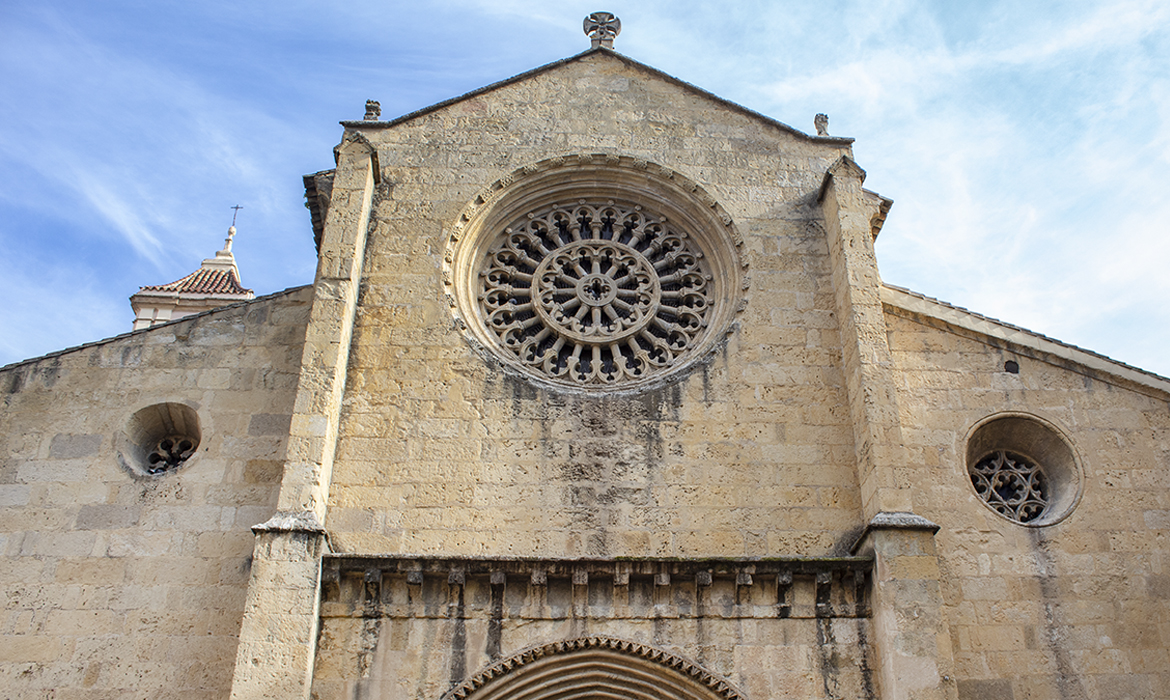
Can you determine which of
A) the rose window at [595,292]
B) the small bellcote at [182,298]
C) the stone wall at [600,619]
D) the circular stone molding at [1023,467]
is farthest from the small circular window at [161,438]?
the small bellcote at [182,298]

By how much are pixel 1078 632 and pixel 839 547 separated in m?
2.18

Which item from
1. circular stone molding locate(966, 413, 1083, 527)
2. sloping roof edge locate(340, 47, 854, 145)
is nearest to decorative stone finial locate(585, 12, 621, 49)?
sloping roof edge locate(340, 47, 854, 145)

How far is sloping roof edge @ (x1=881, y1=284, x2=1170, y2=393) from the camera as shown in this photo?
10.5 metres

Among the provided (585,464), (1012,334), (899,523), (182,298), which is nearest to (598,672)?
(585,464)

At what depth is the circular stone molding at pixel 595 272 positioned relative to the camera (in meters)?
10.6

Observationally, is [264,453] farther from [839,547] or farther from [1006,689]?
[1006,689]

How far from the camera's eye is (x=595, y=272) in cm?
1112

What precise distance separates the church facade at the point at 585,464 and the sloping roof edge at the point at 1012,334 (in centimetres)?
4

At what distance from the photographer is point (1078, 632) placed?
913cm

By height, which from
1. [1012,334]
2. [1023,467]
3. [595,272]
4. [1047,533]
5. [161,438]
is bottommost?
[1047,533]

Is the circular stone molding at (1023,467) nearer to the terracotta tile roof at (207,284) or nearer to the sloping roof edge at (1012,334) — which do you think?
the sloping roof edge at (1012,334)

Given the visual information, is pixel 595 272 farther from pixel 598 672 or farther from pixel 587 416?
pixel 598 672

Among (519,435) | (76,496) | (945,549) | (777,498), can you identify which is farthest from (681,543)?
(76,496)

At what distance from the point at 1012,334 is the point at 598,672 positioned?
5.50m
